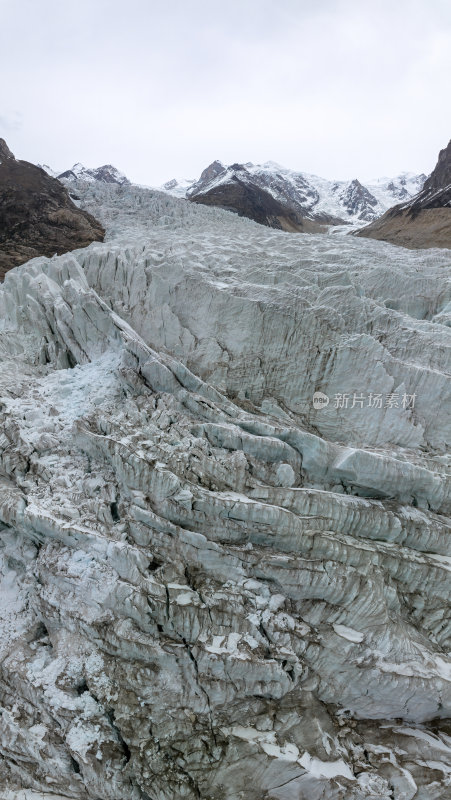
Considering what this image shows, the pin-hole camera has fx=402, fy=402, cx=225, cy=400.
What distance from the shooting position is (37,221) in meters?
44.9

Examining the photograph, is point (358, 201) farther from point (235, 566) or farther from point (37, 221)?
point (235, 566)

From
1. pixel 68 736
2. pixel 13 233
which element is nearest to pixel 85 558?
pixel 68 736

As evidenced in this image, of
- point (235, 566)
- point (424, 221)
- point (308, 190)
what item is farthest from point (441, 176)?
point (235, 566)

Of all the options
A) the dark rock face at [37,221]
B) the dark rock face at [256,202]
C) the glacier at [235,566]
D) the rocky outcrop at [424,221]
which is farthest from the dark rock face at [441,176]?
the glacier at [235,566]

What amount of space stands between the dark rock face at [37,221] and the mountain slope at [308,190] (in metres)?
41.4

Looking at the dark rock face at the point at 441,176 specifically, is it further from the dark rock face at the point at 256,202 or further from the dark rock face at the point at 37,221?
the dark rock face at the point at 37,221

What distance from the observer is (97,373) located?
16.1m

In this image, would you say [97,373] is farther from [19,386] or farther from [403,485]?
[403,485]

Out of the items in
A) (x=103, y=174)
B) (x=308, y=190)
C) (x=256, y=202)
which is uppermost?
(x=308, y=190)

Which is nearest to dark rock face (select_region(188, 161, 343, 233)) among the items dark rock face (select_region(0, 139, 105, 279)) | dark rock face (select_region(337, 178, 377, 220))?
dark rock face (select_region(337, 178, 377, 220))

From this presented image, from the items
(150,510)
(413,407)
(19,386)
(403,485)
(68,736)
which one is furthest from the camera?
(19,386)

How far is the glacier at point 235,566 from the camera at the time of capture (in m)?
9.06

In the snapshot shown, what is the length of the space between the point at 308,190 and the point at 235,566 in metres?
149

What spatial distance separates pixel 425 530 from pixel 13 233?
47.8m
